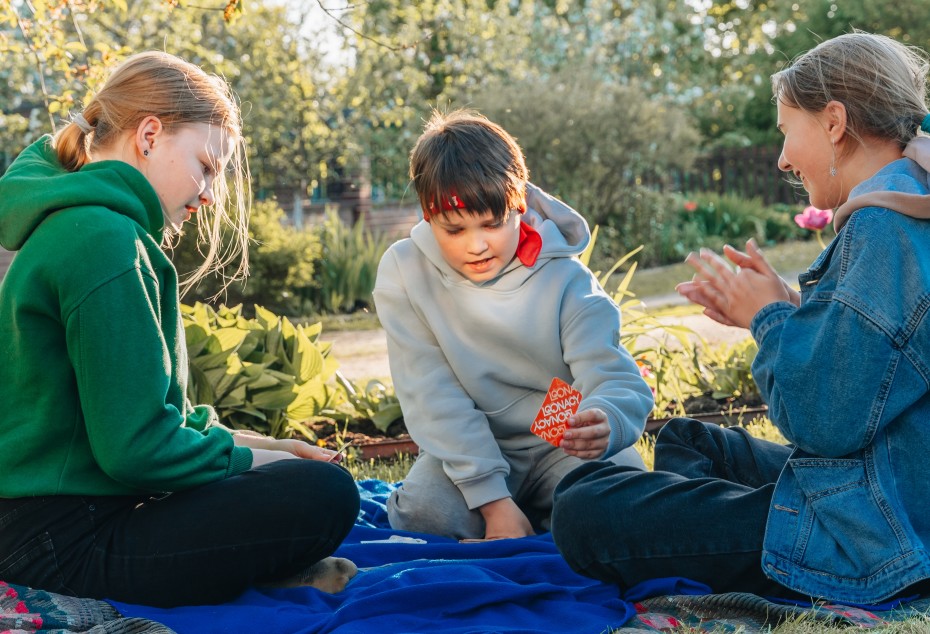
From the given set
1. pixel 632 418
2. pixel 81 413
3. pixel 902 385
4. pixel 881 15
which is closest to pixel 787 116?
pixel 902 385

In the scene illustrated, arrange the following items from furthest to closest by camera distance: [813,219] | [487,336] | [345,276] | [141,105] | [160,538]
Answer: [345,276]
[813,219]
[487,336]
[141,105]
[160,538]

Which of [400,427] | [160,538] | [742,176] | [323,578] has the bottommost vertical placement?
[742,176]

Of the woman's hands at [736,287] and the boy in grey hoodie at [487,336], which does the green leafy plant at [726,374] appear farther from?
the woman's hands at [736,287]

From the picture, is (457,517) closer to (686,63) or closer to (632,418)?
(632,418)

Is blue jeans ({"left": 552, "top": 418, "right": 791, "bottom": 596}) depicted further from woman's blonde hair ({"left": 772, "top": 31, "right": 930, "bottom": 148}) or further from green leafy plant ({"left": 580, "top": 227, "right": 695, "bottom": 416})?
green leafy plant ({"left": 580, "top": 227, "right": 695, "bottom": 416})

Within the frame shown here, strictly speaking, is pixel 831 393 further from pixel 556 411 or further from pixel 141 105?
pixel 141 105

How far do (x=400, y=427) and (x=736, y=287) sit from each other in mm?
2621

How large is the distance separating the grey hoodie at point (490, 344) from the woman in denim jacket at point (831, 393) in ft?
1.80

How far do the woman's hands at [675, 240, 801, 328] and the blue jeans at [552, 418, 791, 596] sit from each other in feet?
1.34

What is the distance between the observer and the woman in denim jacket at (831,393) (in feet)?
7.13

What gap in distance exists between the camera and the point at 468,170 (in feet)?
9.82

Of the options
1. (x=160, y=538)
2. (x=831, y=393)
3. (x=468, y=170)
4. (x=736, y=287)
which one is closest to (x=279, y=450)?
(x=160, y=538)

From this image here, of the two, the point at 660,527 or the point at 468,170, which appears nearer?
the point at 660,527

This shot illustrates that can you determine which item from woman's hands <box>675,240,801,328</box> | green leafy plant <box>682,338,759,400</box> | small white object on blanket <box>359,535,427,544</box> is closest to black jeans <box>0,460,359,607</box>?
small white object on blanket <box>359,535,427,544</box>
